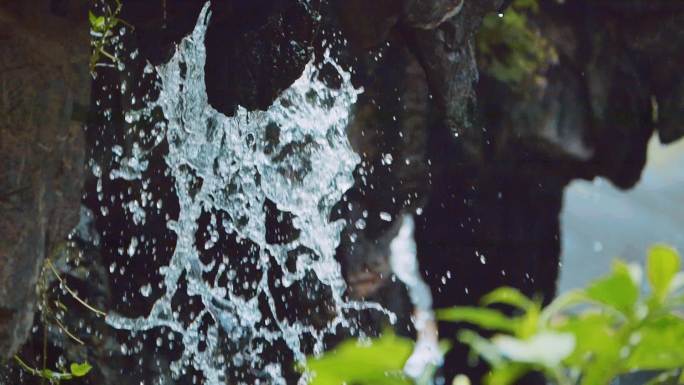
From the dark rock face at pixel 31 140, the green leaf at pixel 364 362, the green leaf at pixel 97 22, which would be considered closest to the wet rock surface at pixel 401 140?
the dark rock face at pixel 31 140

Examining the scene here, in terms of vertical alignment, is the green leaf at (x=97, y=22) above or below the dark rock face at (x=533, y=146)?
below

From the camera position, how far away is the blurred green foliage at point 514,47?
221 inches

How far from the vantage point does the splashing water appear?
409 cm

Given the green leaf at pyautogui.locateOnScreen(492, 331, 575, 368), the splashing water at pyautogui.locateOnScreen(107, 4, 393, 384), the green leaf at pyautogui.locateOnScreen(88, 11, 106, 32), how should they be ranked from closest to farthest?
the green leaf at pyautogui.locateOnScreen(492, 331, 575, 368), the green leaf at pyautogui.locateOnScreen(88, 11, 106, 32), the splashing water at pyautogui.locateOnScreen(107, 4, 393, 384)

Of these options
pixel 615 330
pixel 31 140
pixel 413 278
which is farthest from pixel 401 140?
pixel 615 330

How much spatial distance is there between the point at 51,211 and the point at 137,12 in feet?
3.08

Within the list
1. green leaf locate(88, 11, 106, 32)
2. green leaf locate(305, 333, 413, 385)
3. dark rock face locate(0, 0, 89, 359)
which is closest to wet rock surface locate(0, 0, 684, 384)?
dark rock face locate(0, 0, 89, 359)

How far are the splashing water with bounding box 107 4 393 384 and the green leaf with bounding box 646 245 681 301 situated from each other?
326cm

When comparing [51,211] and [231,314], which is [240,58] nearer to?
[51,211]

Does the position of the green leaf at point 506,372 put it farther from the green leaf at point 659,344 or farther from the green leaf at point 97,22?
the green leaf at point 97,22

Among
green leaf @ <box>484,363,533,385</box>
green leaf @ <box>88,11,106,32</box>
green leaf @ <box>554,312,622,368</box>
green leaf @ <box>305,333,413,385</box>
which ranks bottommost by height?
green leaf @ <box>305,333,413,385</box>

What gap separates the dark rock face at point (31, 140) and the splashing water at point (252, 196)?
123 cm

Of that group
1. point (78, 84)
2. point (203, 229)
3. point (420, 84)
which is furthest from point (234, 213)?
point (78, 84)

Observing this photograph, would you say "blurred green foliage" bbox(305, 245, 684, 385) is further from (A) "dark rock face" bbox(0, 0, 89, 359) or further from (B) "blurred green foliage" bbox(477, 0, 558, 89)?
(B) "blurred green foliage" bbox(477, 0, 558, 89)
